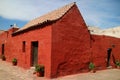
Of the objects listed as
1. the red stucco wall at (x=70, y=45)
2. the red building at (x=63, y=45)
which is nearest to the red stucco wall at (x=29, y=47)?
the red building at (x=63, y=45)

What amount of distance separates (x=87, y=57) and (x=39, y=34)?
15.2 feet

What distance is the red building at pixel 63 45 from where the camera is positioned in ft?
42.5

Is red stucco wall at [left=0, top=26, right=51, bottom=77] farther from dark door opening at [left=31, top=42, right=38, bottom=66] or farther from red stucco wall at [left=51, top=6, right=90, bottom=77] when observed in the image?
red stucco wall at [left=51, top=6, right=90, bottom=77]

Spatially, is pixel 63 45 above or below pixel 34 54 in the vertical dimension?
above

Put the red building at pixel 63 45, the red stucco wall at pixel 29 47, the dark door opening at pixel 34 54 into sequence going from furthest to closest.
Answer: the dark door opening at pixel 34 54, the red stucco wall at pixel 29 47, the red building at pixel 63 45

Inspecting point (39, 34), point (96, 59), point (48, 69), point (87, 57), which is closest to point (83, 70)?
point (87, 57)

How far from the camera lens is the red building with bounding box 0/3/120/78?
13.0m

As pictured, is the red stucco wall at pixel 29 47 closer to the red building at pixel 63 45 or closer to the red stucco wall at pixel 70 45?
the red building at pixel 63 45

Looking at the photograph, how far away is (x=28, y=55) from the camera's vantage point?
16297mm

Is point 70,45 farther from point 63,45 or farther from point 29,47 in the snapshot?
point 29,47

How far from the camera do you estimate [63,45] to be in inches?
530

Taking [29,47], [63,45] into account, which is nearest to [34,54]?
[29,47]

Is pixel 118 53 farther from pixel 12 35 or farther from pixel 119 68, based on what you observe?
pixel 12 35

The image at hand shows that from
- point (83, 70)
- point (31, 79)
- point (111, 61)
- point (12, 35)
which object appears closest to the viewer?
point (31, 79)
